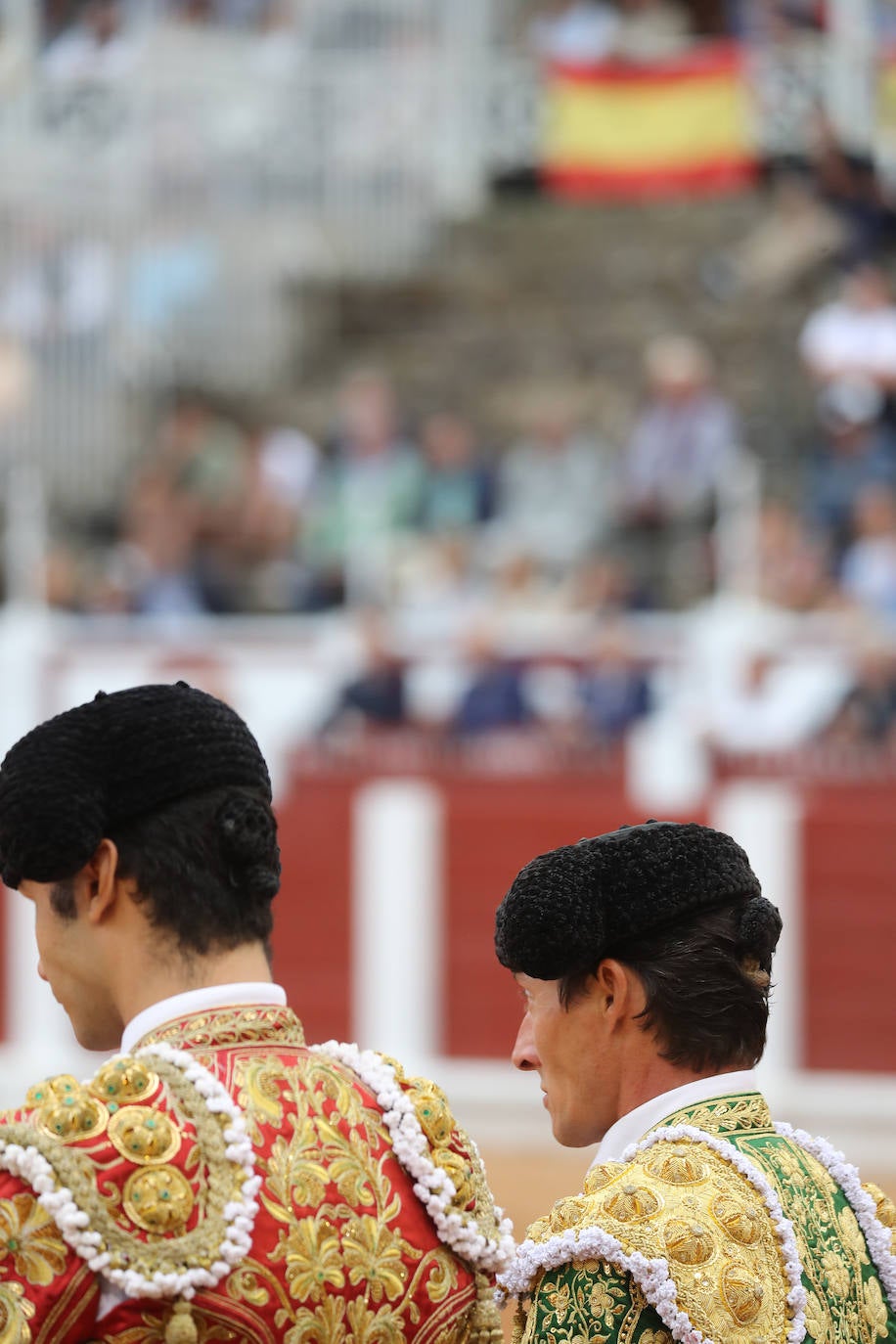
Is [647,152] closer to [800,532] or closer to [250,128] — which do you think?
[250,128]

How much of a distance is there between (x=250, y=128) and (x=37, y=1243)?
10.5 metres

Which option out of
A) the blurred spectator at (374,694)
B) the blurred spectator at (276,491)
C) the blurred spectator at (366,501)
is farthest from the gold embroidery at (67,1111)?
the blurred spectator at (276,491)

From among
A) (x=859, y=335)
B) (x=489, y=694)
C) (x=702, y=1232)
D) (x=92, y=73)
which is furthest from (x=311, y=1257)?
(x=92, y=73)

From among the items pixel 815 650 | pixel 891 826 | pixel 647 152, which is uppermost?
pixel 647 152

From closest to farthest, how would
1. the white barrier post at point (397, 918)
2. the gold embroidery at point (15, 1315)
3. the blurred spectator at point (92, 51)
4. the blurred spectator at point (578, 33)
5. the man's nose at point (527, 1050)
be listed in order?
the gold embroidery at point (15, 1315) < the man's nose at point (527, 1050) < the white barrier post at point (397, 918) < the blurred spectator at point (578, 33) < the blurred spectator at point (92, 51)

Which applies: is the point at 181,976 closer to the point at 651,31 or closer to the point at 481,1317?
the point at 481,1317

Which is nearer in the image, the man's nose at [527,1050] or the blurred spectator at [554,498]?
the man's nose at [527,1050]

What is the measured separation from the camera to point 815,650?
747 centimetres

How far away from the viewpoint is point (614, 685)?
7719 millimetres

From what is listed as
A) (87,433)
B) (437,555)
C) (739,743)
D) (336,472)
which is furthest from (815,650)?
(87,433)

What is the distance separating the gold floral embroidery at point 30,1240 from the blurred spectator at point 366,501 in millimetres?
7348

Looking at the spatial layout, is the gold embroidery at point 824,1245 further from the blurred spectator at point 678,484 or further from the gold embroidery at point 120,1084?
the blurred spectator at point 678,484

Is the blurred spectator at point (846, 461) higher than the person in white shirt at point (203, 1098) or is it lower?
lower

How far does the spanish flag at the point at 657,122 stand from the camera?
10125mm
